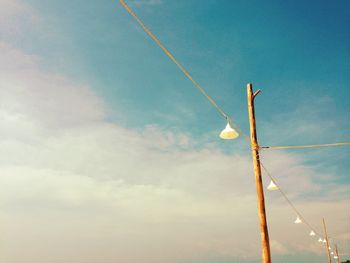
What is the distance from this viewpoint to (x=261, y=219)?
9586 mm

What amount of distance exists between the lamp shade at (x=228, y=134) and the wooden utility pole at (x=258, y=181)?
5.28 ft

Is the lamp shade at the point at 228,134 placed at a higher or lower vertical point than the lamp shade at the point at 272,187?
higher

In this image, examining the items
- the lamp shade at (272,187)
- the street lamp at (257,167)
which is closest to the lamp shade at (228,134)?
the street lamp at (257,167)

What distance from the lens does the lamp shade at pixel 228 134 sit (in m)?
9.16

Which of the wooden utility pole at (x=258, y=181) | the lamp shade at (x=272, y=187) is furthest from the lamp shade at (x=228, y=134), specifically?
the lamp shade at (x=272, y=187)

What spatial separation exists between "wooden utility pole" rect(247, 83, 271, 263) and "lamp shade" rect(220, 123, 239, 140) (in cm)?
161

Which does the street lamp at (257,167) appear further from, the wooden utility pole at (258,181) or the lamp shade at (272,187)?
the lamp shade at (272,187)

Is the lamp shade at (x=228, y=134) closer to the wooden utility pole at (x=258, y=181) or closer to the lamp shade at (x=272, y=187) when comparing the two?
the wooden utility pole at (x=258, y=181)

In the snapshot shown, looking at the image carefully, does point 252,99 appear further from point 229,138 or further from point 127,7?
point 127,7

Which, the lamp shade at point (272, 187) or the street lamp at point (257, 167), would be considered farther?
the lamp shade at point (272, 187)

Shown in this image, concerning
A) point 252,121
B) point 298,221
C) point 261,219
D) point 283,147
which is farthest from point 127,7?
point 298,221

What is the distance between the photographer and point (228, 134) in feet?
30.2

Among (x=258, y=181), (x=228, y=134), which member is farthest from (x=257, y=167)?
(x=228, y=134)

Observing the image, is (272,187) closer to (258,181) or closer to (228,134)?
(258,181)
